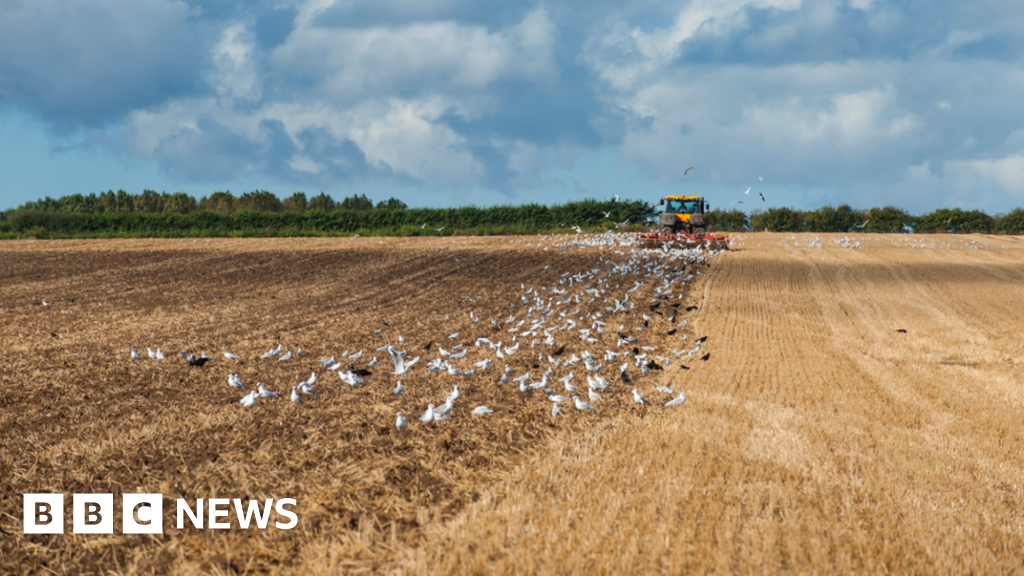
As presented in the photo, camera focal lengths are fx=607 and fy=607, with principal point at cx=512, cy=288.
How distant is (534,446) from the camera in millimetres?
5961

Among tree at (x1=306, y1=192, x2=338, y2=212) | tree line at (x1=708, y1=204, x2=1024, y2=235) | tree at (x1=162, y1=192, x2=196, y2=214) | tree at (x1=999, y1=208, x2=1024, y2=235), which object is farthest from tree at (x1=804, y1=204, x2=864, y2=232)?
tree at (x1=162, y1=192, x2=196, y2=214)

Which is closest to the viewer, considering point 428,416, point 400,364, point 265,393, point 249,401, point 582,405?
point 428,416

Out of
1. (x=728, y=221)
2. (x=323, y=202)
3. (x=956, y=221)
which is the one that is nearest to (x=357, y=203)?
(x=323, y=202)


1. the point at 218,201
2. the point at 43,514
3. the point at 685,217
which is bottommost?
the point at 43,514

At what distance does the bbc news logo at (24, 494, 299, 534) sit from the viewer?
15.1ft

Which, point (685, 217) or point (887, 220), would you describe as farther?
point (887, 220)

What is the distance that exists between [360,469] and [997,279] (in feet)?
82.7

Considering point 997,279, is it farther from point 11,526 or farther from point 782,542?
point 11,526

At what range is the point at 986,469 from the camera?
5770mm

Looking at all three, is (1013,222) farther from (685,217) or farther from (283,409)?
(283,409)

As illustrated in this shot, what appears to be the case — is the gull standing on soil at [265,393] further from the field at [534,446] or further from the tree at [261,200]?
the tree at [261,200]

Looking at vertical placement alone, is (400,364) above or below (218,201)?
below

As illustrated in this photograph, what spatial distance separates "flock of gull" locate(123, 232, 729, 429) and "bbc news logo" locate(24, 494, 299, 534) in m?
1.76

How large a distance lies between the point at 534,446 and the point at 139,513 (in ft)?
11.1
